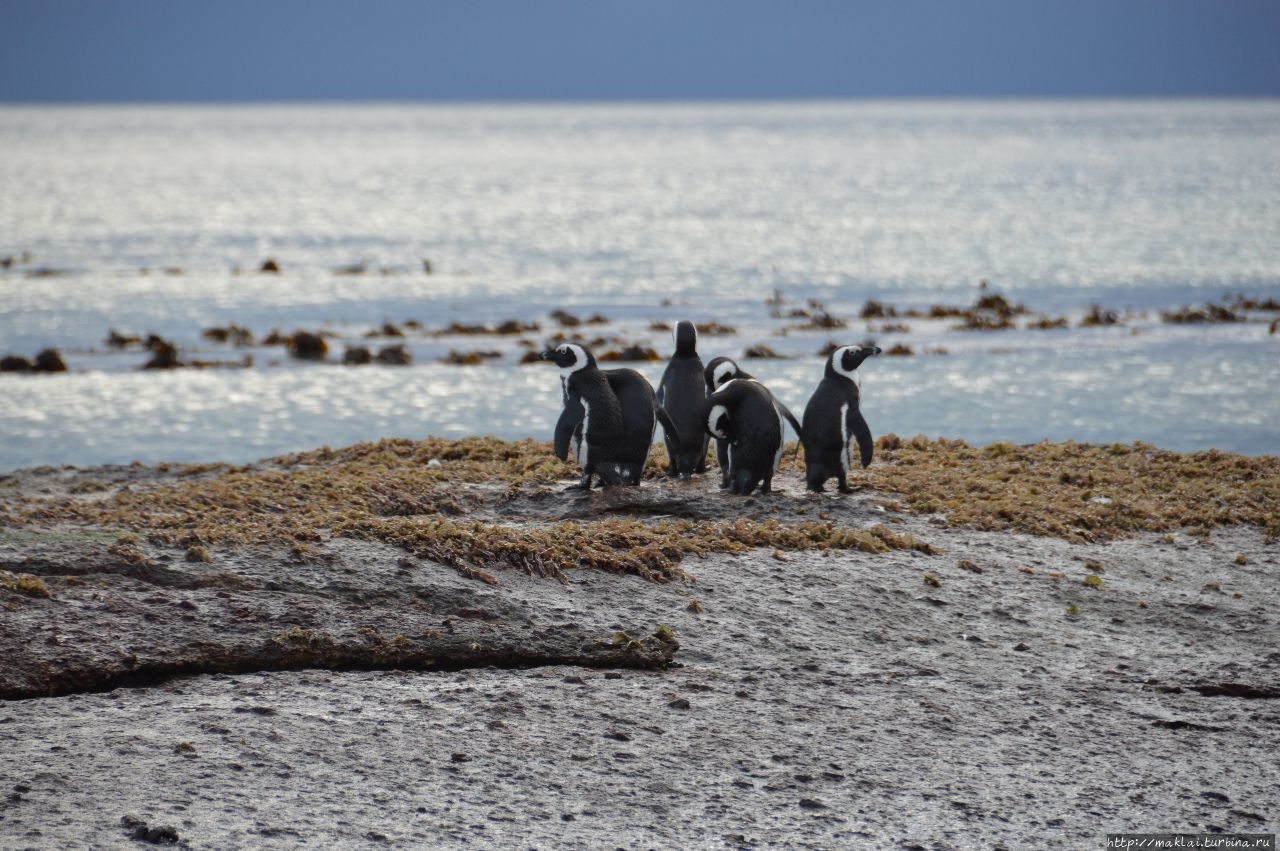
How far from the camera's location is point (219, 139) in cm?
17262

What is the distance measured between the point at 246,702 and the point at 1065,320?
19.1 metres

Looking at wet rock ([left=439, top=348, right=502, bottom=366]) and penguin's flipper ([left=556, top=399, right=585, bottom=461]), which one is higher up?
penguin's flipper ([left=556, top=399, right=585, bottom=461])

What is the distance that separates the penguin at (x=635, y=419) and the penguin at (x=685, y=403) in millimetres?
301

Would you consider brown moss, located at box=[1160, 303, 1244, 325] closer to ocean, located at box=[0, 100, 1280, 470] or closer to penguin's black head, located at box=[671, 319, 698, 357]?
ocean, located at box=[0, 100, 1280, 470]

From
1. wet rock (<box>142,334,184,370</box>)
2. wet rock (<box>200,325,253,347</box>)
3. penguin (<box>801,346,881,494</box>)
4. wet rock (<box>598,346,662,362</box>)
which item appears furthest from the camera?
wet rock (<box>200,325,253,347</box>)

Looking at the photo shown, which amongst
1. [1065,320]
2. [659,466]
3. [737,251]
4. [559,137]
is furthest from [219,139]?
[659,466]

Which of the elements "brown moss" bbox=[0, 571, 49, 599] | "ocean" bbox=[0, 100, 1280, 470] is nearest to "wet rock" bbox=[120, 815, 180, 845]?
"brown moss" bbox=[0, 571, 49, 599]

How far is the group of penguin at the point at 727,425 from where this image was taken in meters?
8.27

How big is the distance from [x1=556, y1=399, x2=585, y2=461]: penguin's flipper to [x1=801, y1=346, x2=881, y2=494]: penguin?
130 cm

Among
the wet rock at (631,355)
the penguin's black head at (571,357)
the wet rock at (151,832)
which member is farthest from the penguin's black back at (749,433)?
the wet rock at (631,355)

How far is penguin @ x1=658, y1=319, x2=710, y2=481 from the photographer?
355 inches

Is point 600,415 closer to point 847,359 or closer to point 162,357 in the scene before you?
point 847,359

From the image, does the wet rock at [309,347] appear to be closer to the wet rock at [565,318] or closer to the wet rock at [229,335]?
the wet rock at [229,335]

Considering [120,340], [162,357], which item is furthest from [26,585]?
[120,340]
